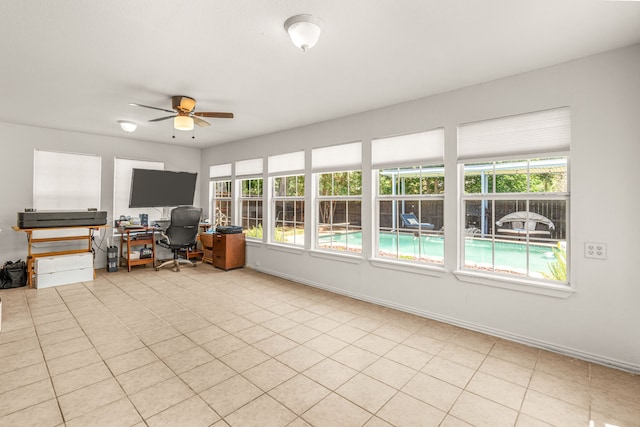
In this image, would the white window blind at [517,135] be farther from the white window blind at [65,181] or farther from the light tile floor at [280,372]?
the white window blind at [65,181]

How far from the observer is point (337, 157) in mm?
4555

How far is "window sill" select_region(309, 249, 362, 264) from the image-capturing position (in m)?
4.27

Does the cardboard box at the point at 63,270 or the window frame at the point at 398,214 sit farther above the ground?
the window frame at the point at 398,214

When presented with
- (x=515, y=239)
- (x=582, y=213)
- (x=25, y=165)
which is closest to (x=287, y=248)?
(x=515, y=239)

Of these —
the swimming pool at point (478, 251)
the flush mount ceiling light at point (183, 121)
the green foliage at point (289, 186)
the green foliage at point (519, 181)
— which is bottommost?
the swimming pool at point (478, 251)

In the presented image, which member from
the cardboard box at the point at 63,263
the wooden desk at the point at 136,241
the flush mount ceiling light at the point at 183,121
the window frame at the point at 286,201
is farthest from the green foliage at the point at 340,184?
the cardboard box at the point at 63,263

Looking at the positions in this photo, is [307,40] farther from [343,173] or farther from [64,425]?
[64,425]

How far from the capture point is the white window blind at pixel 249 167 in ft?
19.4

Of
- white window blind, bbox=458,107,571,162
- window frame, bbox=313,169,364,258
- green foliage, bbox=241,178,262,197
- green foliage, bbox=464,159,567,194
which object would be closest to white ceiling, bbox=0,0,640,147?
white window blind, bbox=458,107,571,162

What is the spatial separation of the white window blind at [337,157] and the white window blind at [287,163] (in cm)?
35

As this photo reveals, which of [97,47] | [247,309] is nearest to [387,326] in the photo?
[247,309]

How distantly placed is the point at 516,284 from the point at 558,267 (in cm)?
42

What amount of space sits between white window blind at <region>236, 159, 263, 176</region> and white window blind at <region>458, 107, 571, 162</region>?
3726mm

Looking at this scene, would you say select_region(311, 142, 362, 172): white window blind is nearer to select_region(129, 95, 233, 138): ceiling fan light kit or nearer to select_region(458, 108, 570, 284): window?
select_region(458, 108, 570, 284): window
